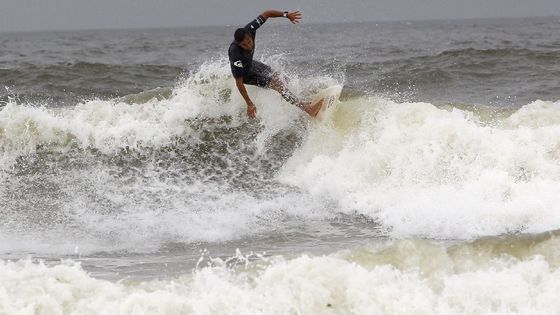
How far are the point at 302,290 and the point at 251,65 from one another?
525 cm

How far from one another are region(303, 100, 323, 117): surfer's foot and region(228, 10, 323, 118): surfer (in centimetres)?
17

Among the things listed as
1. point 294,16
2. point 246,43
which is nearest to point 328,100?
point 294,16

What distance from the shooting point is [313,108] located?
9.64 metres

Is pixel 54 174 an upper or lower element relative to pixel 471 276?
upper

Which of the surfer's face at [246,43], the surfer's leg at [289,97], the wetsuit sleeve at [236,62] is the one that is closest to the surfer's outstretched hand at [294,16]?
the surfer's face at [246,43]

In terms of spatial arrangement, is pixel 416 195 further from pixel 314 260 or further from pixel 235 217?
pixel 314 260

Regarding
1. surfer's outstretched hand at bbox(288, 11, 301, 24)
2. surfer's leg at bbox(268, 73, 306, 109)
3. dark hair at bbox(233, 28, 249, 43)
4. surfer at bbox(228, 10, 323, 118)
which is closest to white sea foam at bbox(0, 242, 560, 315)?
surfer at bbox(228, 10, 323, 118)

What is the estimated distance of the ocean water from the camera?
4.57m

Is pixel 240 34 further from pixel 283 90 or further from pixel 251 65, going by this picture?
pixel 283 90

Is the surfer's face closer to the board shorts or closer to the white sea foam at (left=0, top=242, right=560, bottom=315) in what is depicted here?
the board shorts

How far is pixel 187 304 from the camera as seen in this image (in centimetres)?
444

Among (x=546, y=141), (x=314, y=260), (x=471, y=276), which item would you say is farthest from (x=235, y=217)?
(x=546, y=141)

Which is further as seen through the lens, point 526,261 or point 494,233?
point 494,233

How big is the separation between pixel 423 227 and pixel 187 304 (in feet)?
9.48
